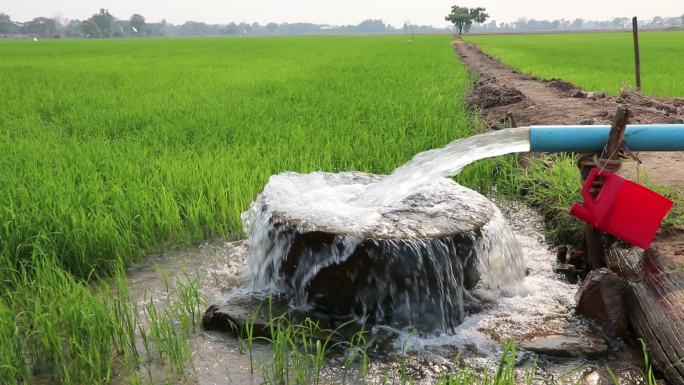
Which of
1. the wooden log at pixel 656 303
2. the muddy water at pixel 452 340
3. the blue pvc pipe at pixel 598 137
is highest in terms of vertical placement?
the blue pvc pipe at pixel 598 137

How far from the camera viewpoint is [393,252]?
2545 millimetres

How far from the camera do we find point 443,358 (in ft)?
7.70

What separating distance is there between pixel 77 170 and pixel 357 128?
2.45 meters

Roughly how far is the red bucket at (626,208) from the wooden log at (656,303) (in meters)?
0.13

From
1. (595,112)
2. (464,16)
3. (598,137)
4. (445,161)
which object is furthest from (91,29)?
(598,137)

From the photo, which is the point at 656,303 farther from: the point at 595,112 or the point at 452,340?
the point at 595,112

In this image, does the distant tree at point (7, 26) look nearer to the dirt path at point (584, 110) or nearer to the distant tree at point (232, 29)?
the distant tree at point (232, 29)

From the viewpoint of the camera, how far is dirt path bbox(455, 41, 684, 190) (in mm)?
4258

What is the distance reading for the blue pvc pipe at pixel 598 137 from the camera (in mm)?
2502

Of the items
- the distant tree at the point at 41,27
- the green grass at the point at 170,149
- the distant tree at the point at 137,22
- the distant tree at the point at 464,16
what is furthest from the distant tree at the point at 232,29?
the green grass at the point at 170,149

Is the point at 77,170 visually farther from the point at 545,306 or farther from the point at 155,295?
the point at 545,306

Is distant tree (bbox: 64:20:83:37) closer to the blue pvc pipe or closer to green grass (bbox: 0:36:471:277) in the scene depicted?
green grass (bbox: 0:36:471:277)

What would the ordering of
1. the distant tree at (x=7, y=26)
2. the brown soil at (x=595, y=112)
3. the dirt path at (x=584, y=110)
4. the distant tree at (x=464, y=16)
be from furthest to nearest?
the distant tree at (x=7, y=26)
the distant tree at (x=464, y=16)
the dirt path at (x=584, y=110)
the brown soil at (x=595, y=112)

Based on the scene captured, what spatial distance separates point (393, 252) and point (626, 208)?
0.95 meters
